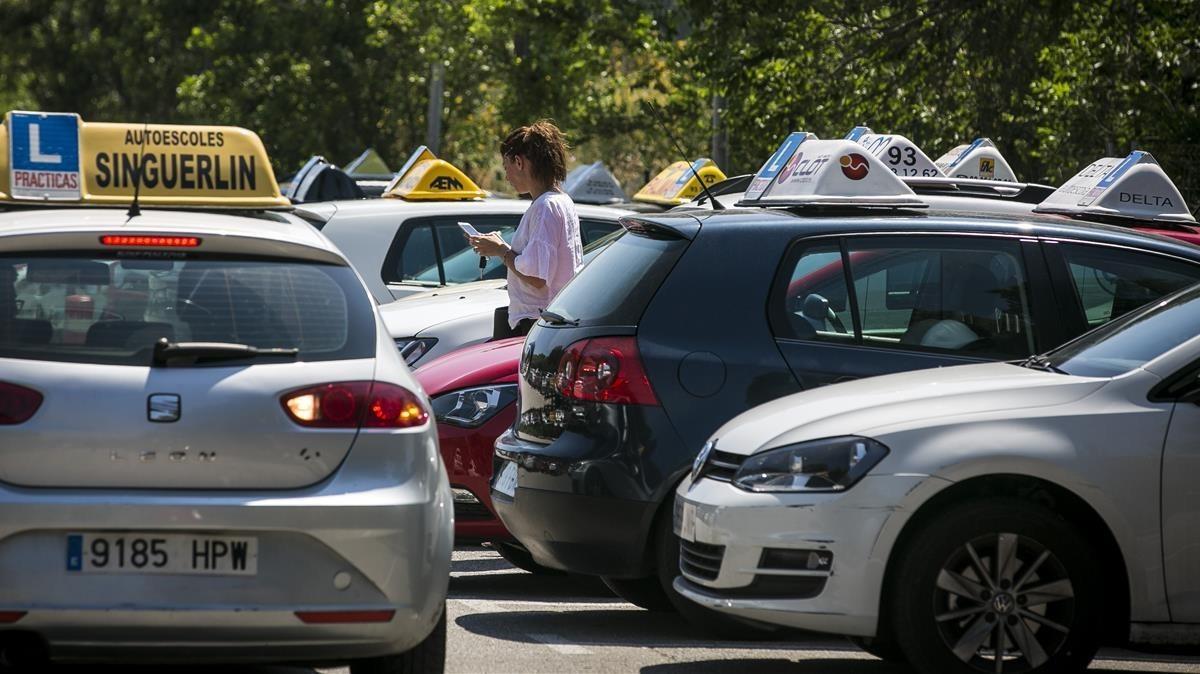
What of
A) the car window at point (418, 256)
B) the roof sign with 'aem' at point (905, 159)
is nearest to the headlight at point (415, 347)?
the car window at point (418, 256)

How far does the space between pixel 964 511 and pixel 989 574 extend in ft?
0.67

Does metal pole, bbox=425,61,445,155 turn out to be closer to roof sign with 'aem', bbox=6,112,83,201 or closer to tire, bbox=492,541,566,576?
tire, bbox=492,541,566,576

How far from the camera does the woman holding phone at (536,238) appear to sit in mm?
8398

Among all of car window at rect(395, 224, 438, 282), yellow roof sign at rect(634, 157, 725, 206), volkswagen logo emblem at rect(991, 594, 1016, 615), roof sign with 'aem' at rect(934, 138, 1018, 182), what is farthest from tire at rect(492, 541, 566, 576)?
yellow roof sign at rect(634, 157, 725, 206)

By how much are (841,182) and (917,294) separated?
118cm

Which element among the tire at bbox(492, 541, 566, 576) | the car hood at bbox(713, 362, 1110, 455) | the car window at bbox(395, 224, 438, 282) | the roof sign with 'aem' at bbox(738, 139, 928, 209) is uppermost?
the roof sign with 'aem' at bbox(738, 139, 928, 209)

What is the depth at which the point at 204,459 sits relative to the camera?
4.63 m

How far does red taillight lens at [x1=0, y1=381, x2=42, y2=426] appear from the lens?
4574 millimetres

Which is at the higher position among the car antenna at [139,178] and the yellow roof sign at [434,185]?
the car antenna at [139,178]

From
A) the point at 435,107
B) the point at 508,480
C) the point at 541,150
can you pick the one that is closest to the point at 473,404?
the point at 508,480

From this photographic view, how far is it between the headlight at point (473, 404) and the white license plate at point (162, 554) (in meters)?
3.08

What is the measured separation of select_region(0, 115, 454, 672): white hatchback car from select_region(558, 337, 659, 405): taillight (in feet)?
4.10

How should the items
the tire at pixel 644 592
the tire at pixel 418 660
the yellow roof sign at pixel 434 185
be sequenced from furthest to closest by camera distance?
the yellow roof sign at pixel 434 185
the tire at pixel 644 592
the tire at pixel 418 660

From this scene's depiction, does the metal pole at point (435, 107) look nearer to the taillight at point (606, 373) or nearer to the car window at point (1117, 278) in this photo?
the car window at point (1117, 278)
